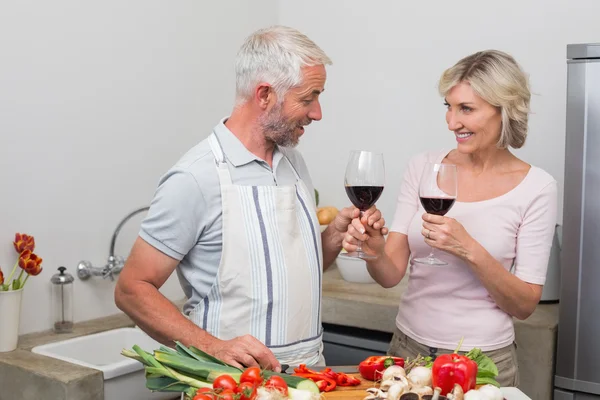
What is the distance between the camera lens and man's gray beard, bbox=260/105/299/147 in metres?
1.62

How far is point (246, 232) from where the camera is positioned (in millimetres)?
1591

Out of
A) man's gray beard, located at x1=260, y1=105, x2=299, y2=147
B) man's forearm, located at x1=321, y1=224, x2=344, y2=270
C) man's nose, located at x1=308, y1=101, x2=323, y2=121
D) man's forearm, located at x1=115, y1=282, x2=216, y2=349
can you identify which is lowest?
man's forearm, located at x1=115, y1=282, x2=216, y2=349

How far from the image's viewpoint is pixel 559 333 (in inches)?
86.1

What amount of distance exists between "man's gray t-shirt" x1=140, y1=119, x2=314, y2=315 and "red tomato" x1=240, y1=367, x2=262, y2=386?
1.28 feet

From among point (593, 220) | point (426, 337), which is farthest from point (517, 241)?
point (593, 220)

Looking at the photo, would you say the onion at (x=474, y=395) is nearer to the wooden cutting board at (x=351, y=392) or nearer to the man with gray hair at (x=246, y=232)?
the wooden cutting board at (x=351, y=392)

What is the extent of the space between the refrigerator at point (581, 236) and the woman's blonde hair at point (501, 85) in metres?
0.37

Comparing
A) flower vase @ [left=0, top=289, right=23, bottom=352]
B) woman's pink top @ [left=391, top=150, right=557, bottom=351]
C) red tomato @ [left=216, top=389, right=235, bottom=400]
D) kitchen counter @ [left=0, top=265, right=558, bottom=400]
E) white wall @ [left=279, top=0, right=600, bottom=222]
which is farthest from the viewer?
white wall @ [left=279, top=0, right=600, bottom=222]

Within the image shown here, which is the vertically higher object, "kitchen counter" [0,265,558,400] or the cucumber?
the cucumber

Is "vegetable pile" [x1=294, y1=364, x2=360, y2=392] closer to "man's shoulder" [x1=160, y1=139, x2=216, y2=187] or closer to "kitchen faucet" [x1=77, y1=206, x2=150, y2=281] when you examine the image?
"man's shoulder" [x1=160, y1=139, x2=216, y2=187]

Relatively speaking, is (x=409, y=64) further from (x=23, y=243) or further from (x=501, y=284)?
(x=23, y=243)

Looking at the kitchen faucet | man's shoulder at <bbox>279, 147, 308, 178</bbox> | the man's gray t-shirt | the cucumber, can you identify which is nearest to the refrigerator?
man's shoulder at <bbox>279, 147, 308, 178</bbox>

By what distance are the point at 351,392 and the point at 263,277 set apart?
37cm

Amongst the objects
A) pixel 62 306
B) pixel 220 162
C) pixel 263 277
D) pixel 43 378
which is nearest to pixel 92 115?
pixel 62 306
